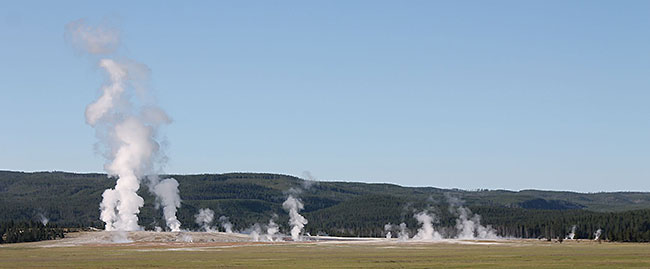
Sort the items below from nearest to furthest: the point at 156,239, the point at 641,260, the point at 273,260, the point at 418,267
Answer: the point at 418,267 < the point at 641,260 < the point at 273,260 < the point at 156,239

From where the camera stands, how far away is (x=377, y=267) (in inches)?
3762

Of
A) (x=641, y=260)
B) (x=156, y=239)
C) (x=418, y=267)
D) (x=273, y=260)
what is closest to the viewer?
(x=418, y=267)

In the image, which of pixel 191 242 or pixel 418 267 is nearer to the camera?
pixel 418 267

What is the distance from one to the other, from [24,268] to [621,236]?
139m

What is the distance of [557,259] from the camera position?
11169 cm

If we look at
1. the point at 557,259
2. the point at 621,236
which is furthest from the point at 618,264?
the point at 621,236

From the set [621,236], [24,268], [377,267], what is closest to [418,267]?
[377,267]

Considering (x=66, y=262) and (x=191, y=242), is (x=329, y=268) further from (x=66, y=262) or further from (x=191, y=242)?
(x=191, y=242)

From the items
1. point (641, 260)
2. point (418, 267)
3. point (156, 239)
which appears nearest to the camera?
point (418, 267)

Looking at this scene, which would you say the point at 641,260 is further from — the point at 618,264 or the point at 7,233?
the point at 7,233

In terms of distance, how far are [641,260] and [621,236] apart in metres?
97.9

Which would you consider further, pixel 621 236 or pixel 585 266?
pixel 621 236

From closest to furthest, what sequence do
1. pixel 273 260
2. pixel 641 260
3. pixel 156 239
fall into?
pixel 641 260 → pixel 273 260 → pixel 156 239

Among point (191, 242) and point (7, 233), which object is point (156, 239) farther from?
point (7, 233)
